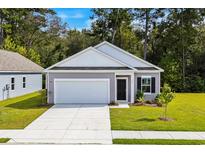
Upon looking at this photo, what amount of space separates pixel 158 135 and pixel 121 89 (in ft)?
37.6

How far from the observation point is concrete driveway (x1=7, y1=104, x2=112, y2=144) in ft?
34.1

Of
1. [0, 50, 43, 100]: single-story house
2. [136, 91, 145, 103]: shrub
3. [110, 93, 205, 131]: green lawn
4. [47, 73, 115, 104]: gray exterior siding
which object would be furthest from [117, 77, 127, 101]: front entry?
[0, 50, 43, 100]: single-story house

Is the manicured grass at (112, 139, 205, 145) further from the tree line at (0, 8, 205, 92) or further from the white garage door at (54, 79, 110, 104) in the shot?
the tree line at (0, 8, 205, 92)

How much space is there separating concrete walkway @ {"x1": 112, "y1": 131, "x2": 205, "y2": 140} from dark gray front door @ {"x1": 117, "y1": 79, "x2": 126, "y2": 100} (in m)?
10.9

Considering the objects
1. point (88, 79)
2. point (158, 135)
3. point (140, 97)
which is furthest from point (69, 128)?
point (140, 97)

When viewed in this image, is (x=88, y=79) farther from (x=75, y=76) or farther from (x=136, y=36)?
(x=136, y=36)

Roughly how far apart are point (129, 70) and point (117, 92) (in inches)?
88.0

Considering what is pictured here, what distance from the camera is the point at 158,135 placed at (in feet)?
36.7

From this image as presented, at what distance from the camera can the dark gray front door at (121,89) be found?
22.5 m

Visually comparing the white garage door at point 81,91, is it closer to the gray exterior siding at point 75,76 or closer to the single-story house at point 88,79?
the single-story house at point 88,79

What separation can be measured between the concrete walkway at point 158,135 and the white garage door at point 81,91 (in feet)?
32.8

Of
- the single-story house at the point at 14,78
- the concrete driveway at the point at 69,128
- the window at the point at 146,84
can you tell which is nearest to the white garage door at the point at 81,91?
the window at the point at 146,84
